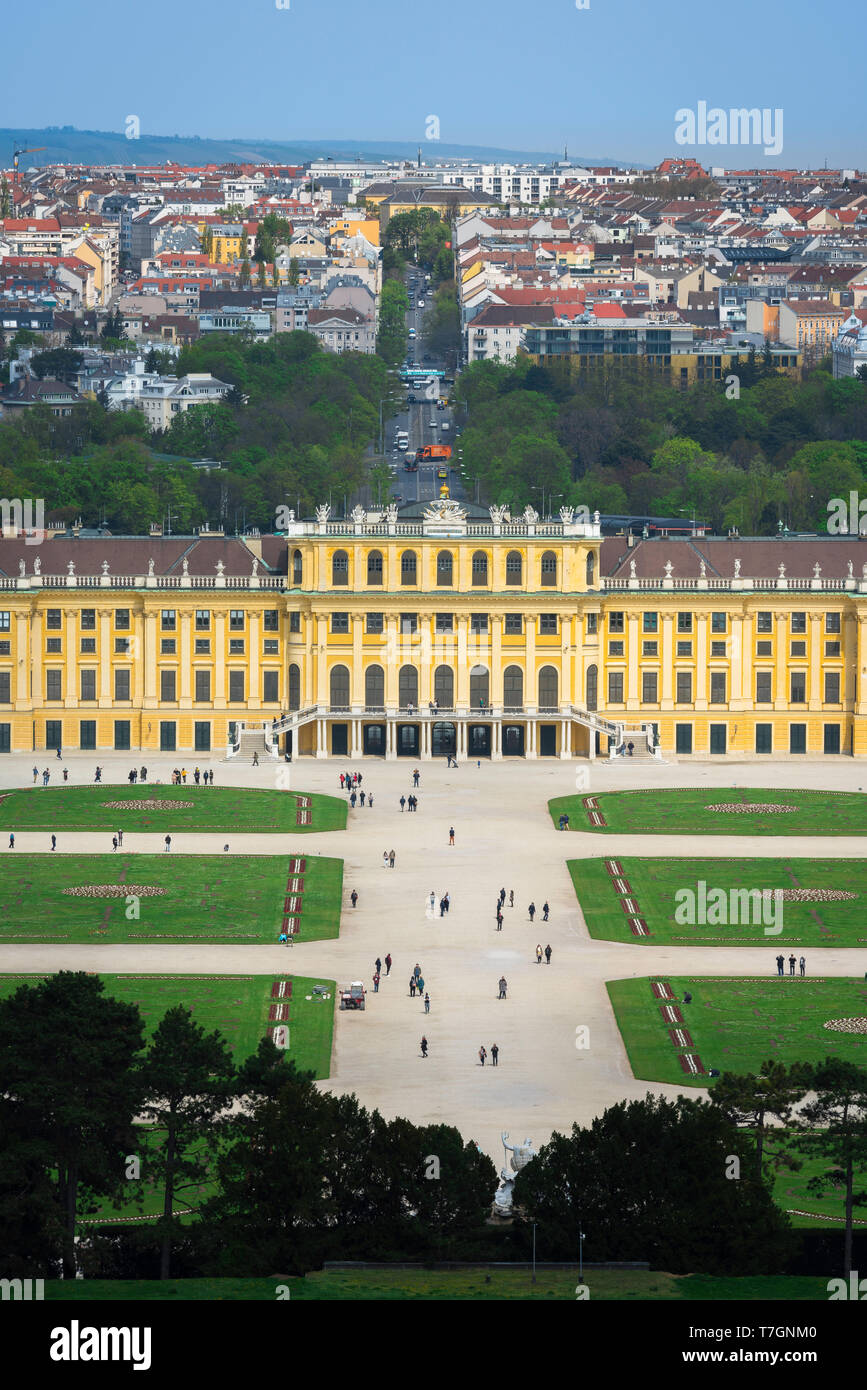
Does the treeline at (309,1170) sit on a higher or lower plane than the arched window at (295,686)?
lower

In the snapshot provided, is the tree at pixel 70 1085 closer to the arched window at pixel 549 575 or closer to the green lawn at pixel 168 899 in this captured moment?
the green lawn at pixel 168 899

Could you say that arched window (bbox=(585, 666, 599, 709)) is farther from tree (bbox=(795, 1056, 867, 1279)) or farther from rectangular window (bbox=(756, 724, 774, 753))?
tree (bbox=(795, 1056, 867, 1279))

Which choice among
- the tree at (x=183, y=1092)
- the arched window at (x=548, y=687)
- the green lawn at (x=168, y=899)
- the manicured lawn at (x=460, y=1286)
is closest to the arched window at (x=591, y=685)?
the arched window at (x=548, y=687)

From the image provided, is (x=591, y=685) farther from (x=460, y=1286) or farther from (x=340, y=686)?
(x=460, y=1286)

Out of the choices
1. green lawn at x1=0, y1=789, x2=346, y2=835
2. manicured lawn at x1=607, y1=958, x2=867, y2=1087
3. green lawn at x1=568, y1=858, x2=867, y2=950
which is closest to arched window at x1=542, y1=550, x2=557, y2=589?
green lawn at x1=0, y1=789, x2=346, y2=835

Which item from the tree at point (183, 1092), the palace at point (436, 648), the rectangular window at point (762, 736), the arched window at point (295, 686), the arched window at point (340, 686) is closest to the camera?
the tree at point (183, 1092)

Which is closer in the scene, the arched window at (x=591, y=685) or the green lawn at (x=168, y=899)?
the green lawn at (x=168, y=899)
